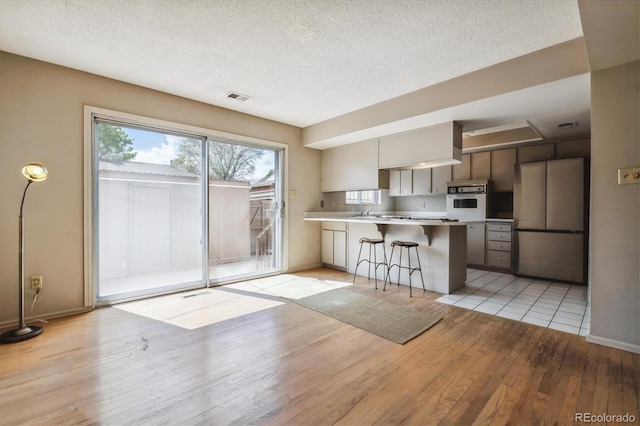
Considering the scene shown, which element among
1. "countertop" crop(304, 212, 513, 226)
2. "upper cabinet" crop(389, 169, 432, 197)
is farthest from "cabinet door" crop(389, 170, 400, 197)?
"countertop" crop(304, 212, 513, 226)

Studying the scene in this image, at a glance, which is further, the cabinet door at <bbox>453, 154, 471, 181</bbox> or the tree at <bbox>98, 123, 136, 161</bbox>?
the cabinet door at <bbox>453, 154, 471, 181</bbox>

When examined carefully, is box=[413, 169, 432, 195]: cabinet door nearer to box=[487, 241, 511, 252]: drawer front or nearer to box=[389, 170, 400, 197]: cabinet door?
box=[389, 170, 400, 197]: cabinet door

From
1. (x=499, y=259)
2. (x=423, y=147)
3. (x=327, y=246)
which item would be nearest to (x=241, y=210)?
(x=327, y=246)

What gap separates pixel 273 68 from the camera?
302 centimetres

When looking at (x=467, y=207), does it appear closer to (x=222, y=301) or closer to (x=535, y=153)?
(x=535, y=153)

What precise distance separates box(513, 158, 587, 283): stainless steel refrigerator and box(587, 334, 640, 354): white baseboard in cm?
233

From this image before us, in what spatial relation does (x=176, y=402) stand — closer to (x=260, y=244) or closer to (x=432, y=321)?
(x=432, y=321)

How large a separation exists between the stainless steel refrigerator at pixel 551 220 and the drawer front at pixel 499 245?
0.16 meters

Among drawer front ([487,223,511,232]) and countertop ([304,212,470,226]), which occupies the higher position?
countertop ([304,212,470,226])

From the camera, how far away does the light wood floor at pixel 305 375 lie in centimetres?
160

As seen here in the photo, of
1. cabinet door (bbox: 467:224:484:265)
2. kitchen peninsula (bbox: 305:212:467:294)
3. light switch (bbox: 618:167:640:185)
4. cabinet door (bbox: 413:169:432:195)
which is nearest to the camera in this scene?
light switch (bbox: 618:167:640:185)

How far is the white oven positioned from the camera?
5.26 m

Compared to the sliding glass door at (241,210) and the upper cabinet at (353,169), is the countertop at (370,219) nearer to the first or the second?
the upper cabinet at (353,169)

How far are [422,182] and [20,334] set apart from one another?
20.3 feet
